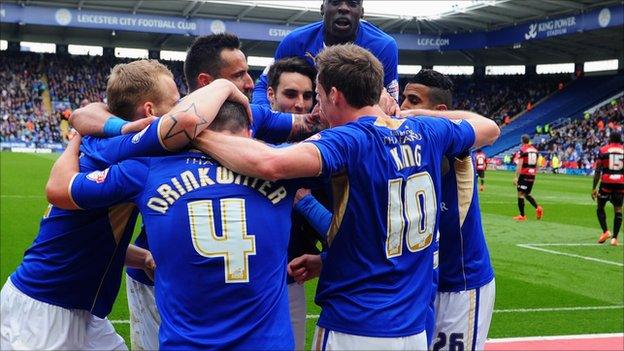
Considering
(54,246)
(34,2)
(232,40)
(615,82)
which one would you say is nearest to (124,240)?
(54,246)

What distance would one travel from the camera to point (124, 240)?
3.32 meters

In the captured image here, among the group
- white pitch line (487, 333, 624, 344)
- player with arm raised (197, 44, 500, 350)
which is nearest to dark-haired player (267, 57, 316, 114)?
player with arm raised (197, 44, 500, 350)

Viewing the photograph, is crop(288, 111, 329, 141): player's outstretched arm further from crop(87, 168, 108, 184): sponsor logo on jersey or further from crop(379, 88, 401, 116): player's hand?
crop(87, 168, 108, 184): sponsor logo on jersey

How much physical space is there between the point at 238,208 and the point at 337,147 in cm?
47

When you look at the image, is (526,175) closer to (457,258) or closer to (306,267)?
(457,258)

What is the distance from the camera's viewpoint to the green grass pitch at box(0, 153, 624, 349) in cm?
768

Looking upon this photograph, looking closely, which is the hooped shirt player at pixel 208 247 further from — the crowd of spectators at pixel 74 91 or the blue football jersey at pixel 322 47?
the crowd of spectators at pixel 74 91

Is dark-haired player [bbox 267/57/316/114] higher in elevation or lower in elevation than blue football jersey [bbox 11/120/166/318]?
higher

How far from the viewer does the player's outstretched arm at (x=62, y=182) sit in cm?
287

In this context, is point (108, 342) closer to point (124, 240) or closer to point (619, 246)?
Result: point (124, 240)

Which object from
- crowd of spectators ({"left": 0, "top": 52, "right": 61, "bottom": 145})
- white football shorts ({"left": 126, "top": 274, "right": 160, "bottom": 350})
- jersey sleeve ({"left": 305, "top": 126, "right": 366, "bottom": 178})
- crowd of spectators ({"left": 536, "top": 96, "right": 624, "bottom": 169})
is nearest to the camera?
jersey sleeve ({"left": 305, "top": 126, "right": 366, "bottom": 178})

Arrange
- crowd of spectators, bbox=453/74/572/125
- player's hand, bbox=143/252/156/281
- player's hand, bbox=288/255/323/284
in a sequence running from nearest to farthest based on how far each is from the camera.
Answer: player's hand, bbox=288/255/323/284, player's hand, bbox=143/252/156/281, crowd of spectators, bbox=453/74/572/125

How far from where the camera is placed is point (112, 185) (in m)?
2.71

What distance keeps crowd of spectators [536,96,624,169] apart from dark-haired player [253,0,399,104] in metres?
37.1
